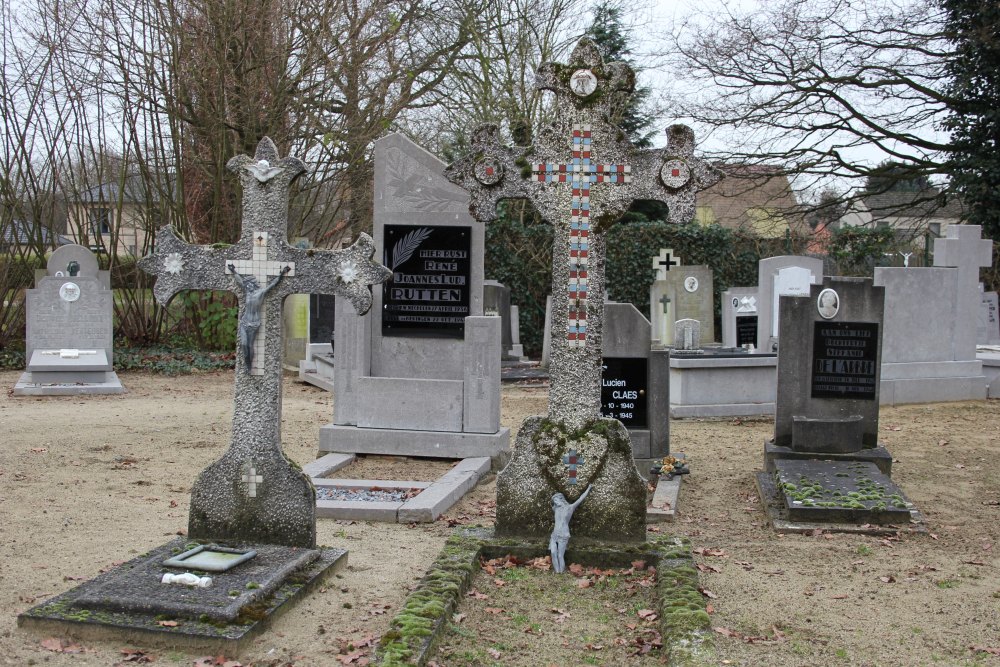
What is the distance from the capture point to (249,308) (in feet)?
17.7

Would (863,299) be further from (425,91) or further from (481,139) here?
(425,91)

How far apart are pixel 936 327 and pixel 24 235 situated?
1582 cm

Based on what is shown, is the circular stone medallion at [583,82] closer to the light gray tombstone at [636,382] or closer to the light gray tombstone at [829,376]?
the light gray tombstone at [636,382]

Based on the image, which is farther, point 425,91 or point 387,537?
point 425,91

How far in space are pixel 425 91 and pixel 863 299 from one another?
1280 cm

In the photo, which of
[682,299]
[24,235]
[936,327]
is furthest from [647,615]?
[24,235]

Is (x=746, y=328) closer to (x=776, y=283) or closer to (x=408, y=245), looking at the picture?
(x=776, y=283)

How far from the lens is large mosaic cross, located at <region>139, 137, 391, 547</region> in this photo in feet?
17.3

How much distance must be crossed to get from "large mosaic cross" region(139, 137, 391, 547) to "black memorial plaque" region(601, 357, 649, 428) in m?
3.72

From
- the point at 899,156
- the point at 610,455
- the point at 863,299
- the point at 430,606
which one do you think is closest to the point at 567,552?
the point at 610,455

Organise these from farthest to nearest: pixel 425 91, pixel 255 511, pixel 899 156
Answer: pixel 425 91 < pixel 899 156 < pixel 255 511

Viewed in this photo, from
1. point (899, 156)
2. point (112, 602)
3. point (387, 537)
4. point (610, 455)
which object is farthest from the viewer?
point (899, 156)

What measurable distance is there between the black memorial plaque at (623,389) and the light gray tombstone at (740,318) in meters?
7.66

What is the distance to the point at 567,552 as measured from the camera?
5.50 m
